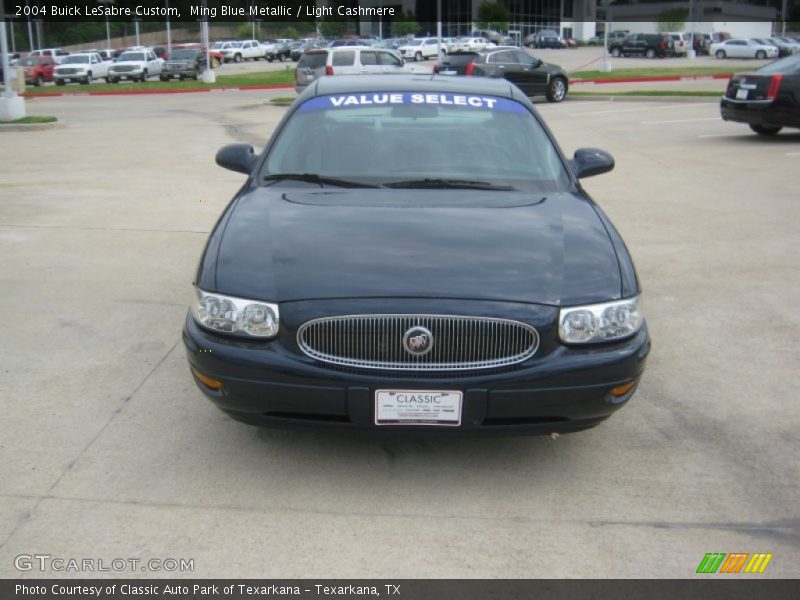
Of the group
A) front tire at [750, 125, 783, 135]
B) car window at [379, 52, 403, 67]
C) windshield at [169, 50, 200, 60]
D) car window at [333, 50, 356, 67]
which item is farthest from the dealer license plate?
windshield at [169, 50, 200, 60]

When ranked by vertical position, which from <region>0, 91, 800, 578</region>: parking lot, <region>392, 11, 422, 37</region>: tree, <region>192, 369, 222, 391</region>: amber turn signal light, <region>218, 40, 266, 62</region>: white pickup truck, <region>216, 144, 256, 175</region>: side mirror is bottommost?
<region>0, 91, 800, 578</region>: parking lot

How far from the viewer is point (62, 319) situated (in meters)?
6.01

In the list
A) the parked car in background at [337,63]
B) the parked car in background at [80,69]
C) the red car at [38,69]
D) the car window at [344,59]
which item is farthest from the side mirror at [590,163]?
the red car at [38,69]

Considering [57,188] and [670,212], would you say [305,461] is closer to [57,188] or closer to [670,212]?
[670,212]

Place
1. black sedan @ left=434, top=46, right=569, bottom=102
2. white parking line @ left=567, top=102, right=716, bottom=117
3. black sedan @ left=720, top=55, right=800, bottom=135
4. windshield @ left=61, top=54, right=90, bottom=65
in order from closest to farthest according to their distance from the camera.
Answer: black sedan @ left=720, top=55, right=800, bottom=135
white parking line @ left=567, top=102, right=716, bottom=117
black sedan @ left=434, top=46, right=569, bottom=102
windshield @ left=61, top=54, right=90, bottom=65

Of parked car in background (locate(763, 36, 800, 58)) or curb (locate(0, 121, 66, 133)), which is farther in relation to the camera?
parked car in background (locate(763, 36, 800, 58))

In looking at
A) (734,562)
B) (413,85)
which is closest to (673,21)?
(413,85)

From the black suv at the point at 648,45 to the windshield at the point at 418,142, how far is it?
57.6 meters

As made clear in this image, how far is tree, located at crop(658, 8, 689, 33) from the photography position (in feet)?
246

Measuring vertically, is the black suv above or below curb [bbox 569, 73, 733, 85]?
above

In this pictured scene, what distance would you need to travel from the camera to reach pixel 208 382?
378 cm

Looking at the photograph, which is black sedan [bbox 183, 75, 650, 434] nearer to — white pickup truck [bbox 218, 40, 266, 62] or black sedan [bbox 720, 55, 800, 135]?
black sedan [bbox 720, 55, 800, 135]

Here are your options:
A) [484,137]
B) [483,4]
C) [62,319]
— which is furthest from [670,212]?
[483,4]

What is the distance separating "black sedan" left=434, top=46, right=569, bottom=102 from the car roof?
746 inches
